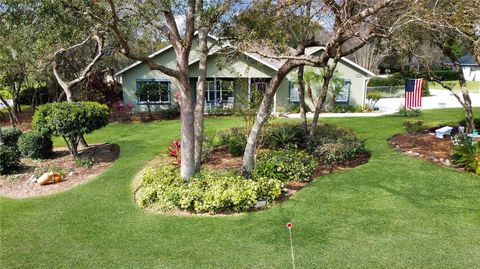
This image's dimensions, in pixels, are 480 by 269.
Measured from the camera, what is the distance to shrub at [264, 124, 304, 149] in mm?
11688

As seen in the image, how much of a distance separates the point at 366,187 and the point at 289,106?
14.5 meters

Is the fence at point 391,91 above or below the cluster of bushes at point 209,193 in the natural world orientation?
above

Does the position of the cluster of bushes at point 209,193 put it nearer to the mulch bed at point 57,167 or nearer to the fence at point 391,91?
the mulch bed at point 57,167

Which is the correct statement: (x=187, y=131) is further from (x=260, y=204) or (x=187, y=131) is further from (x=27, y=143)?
(x=27, y=143)

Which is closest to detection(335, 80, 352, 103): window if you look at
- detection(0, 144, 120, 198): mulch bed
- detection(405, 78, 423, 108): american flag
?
detection(405, 78, 423, 108): american flag

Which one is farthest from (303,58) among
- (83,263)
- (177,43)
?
(83,263)

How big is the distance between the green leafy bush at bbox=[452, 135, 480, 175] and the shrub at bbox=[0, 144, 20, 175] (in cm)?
1220

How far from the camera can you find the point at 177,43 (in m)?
8.51

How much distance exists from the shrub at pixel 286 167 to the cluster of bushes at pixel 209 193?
58 centimetres

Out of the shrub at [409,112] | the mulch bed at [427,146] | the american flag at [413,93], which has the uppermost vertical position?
the american flag at [413,93]

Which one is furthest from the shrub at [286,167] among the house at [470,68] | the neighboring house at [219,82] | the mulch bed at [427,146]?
the house at [470,68]

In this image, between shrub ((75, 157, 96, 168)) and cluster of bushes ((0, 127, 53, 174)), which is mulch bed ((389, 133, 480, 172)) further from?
cluster of bushes ((0, 127, 53, 174))

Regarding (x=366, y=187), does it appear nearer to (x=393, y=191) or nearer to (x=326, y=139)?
(x=393, y=191)

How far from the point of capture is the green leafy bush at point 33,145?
1191 centimetres
